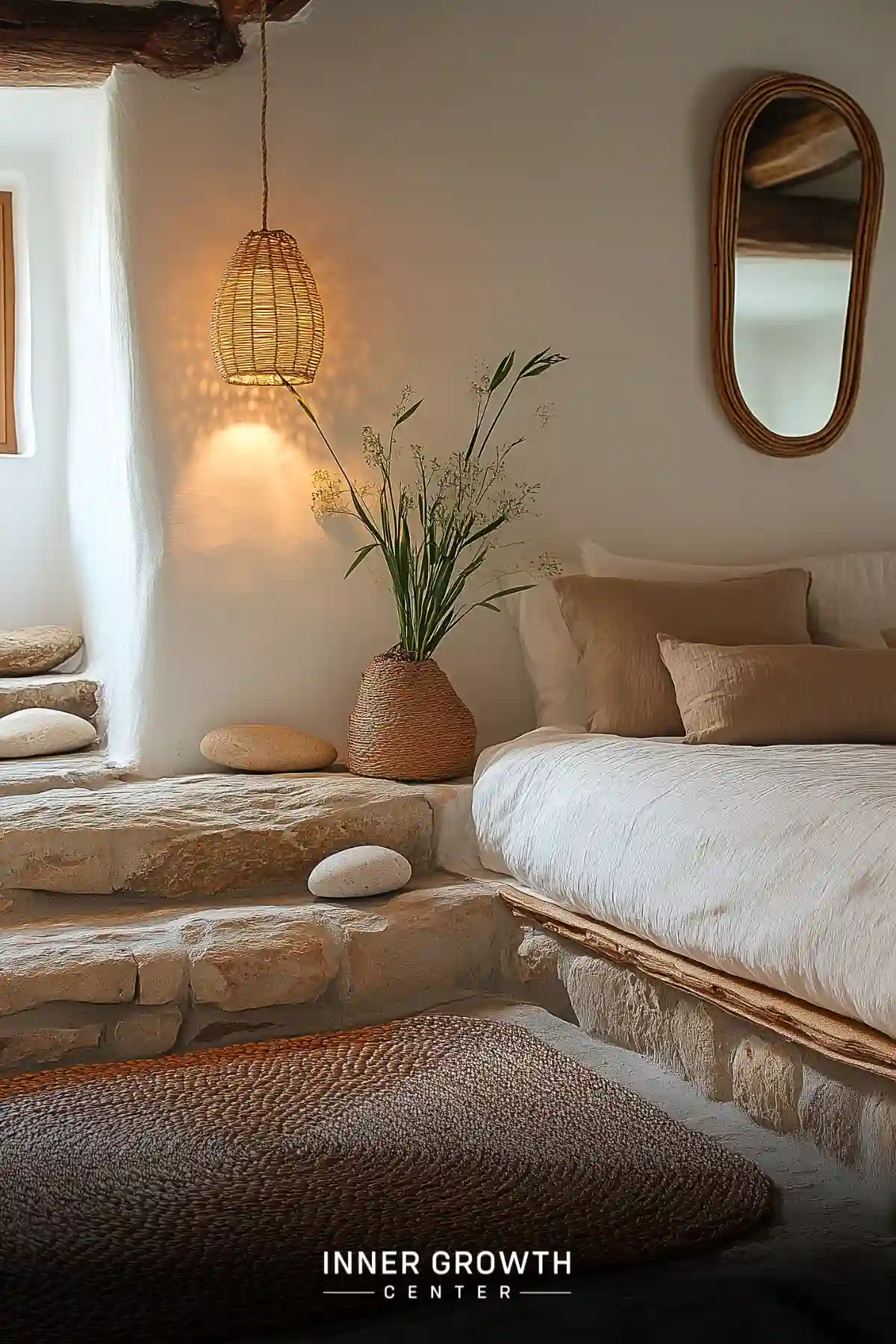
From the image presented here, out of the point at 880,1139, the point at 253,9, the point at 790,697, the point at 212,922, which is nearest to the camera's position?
the point at 880,1139

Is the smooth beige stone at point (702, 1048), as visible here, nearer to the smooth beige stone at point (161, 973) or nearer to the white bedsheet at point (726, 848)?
the white bedsheet at point (726, 848)

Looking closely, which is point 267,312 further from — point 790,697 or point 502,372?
point 790,697

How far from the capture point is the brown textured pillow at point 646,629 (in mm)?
3156

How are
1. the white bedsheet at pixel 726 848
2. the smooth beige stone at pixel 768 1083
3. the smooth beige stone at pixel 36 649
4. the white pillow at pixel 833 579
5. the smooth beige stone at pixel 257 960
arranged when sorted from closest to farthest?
1. the white bedsheet at pixel 726 848
2. the smooth beige stone at pixel 768 1083
3. the smooth beige stone at pixel 257 960
4. the white pillow at pixel 833 579
5. the smooth beige stone at pixel 36 649

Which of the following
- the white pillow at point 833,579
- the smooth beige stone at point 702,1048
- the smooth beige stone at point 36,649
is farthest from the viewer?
the smooth beige stone at point 36,649

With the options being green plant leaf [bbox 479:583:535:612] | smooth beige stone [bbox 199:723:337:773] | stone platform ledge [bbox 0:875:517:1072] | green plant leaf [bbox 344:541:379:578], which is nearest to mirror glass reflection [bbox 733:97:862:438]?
green plant leaf [bbox 479:583:535:612]

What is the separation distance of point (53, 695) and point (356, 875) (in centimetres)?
121

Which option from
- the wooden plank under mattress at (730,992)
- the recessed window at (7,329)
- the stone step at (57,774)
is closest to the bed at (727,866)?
the wooden plank under mattress at (730,992)

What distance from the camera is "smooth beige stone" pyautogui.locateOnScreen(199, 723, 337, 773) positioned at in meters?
3.32

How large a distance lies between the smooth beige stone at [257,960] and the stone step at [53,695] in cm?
113

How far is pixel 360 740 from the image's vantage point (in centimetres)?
330

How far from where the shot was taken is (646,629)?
320 cm

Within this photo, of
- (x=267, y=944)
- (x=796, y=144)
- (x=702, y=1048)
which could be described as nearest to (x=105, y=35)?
(x=796, y=144)

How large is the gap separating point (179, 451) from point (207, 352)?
0.87 ft
